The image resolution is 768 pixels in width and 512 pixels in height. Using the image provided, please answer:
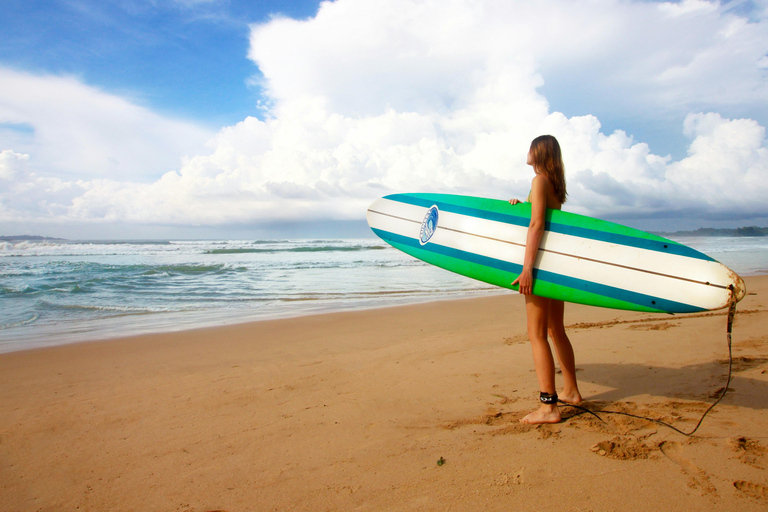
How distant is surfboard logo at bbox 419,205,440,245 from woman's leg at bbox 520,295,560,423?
1.39 meters

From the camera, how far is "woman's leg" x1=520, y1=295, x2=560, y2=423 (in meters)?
2.15

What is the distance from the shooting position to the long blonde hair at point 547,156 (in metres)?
2.25

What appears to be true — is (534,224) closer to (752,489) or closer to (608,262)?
(608,262)

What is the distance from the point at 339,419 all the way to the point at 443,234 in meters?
1.73

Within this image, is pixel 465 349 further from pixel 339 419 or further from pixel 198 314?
pixel 198 314

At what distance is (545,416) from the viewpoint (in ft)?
7.05

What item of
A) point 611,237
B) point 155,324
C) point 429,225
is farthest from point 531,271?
point 155,324

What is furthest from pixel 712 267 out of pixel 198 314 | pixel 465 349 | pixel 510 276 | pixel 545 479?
pixel 198 314

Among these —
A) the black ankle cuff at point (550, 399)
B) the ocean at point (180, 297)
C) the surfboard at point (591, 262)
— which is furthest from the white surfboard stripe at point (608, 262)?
the ocean at point (180, 297)

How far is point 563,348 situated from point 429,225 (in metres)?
1.59

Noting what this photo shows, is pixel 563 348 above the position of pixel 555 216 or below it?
below

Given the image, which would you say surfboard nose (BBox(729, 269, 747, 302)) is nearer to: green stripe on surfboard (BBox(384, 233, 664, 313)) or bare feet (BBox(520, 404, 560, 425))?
green stripe on surfboard (BBox(384, 233, 664, 313))

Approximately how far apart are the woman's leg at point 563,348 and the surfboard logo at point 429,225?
137 centimetres

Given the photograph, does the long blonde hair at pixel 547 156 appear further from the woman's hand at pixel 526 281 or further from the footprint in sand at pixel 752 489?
the footprint in sand at pixel 752 489
